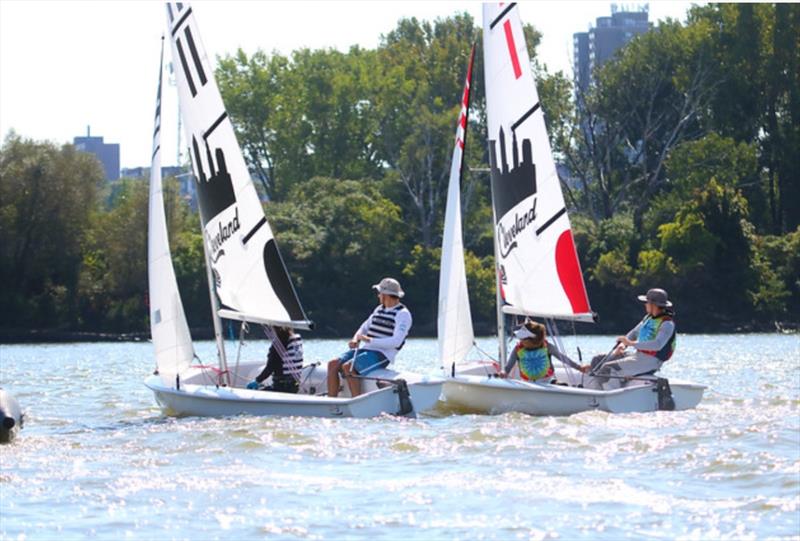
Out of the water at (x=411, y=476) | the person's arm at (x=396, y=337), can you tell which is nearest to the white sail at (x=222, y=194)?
the person's arm at (x=396, y=337)

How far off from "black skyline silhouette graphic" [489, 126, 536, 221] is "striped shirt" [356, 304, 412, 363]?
8.47ft

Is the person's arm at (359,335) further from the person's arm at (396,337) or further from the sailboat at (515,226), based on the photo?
the sailboat at (515,226)

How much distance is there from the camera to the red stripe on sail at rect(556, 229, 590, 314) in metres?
17.6

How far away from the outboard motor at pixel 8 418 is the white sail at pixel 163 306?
2206mm

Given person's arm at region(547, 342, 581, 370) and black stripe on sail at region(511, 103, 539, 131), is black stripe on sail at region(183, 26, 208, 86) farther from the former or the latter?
person's arm at region(547, 342, 581, 370)

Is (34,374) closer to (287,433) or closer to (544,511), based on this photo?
(287,433)

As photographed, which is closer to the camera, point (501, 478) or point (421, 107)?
point (501, 478)

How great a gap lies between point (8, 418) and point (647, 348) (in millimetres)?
6004

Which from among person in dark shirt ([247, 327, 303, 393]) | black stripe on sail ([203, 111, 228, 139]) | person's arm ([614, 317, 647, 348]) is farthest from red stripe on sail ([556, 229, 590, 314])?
black stripe on sail ([203, 111, 228, 139])

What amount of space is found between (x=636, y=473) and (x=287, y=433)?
11.5 feet

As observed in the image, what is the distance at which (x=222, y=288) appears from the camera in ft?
55.2

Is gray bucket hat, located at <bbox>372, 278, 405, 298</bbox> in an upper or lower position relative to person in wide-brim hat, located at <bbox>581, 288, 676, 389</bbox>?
upper

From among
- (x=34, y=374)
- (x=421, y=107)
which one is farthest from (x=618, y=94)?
(x=34, y=374)

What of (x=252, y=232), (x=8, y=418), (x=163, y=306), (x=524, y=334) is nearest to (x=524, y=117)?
(x=524, y=334)
